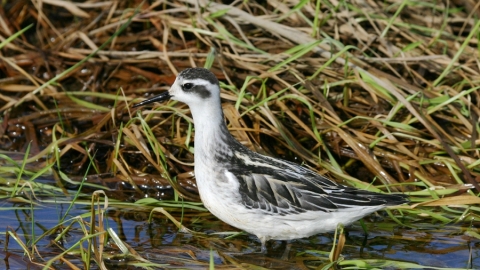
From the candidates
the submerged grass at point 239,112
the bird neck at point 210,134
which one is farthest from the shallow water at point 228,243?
the bird neck at point 210,134

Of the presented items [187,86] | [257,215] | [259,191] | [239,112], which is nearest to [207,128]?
[187,86]

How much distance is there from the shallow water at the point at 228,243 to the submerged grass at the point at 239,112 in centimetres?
2

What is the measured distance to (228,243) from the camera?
563cm

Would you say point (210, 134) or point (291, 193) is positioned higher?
point (210, 134)

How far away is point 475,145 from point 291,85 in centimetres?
149

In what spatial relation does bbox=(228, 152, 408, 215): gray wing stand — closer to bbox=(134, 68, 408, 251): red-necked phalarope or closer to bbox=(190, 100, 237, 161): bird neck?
bbox=(134, 68, 408, 251): red-necked phalarope

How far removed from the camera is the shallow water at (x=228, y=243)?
5.25m

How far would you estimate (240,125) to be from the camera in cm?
653

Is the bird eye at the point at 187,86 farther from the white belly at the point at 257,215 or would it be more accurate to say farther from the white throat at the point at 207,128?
the white belly at the point at 257,215

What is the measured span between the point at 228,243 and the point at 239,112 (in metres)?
1.36

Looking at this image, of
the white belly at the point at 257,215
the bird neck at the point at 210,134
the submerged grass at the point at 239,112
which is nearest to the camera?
the white belly at the point at 257,215

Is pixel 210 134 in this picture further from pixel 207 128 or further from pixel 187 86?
pixel 187 86

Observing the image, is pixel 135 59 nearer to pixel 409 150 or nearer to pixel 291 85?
pixel 291 85

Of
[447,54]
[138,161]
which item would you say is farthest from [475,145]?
[138,161]
